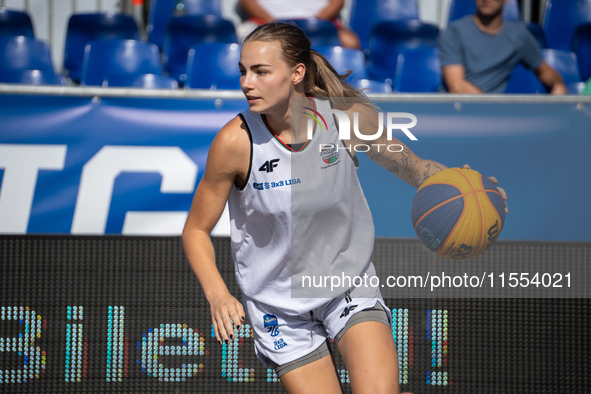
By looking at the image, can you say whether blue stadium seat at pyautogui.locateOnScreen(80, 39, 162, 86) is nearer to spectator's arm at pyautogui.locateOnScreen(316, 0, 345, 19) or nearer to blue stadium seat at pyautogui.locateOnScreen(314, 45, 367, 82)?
blue stadium seat at pyautogui.locateOnScreen(314, 45, 367, 82)

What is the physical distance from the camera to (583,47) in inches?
239

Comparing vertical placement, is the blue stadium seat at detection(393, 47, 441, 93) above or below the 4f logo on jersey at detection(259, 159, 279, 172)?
below

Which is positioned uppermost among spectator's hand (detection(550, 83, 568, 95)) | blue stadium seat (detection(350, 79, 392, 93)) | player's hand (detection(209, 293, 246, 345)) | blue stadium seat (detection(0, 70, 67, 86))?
spectator's hand (detection(550, 83, 568, 95))

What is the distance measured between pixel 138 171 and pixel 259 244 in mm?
1129

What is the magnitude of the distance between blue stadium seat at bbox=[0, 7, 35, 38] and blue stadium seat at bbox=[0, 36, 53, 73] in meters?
0.86

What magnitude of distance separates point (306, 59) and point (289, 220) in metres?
0.60

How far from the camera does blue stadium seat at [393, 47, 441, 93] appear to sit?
530cm

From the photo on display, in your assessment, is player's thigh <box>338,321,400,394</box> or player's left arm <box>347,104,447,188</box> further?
player's left arm <box>347,104,447,188</box>

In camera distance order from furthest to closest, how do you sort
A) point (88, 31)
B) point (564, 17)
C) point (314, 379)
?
point (564, 17)
point (88, 31)
point (314, 379)

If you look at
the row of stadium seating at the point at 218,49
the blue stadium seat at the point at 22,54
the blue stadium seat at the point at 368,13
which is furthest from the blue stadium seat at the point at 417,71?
the blue stadium seat at the point at 22,54

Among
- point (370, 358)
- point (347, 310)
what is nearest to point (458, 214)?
point (347, 310)

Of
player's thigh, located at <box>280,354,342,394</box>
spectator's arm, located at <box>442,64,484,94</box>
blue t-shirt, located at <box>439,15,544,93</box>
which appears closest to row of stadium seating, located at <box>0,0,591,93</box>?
blue t-shirt, located at <box>439,15,544,93</box>

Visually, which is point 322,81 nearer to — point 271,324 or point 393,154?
point 393,154

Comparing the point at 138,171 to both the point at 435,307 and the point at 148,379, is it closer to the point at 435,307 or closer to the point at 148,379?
the point at 148,379
